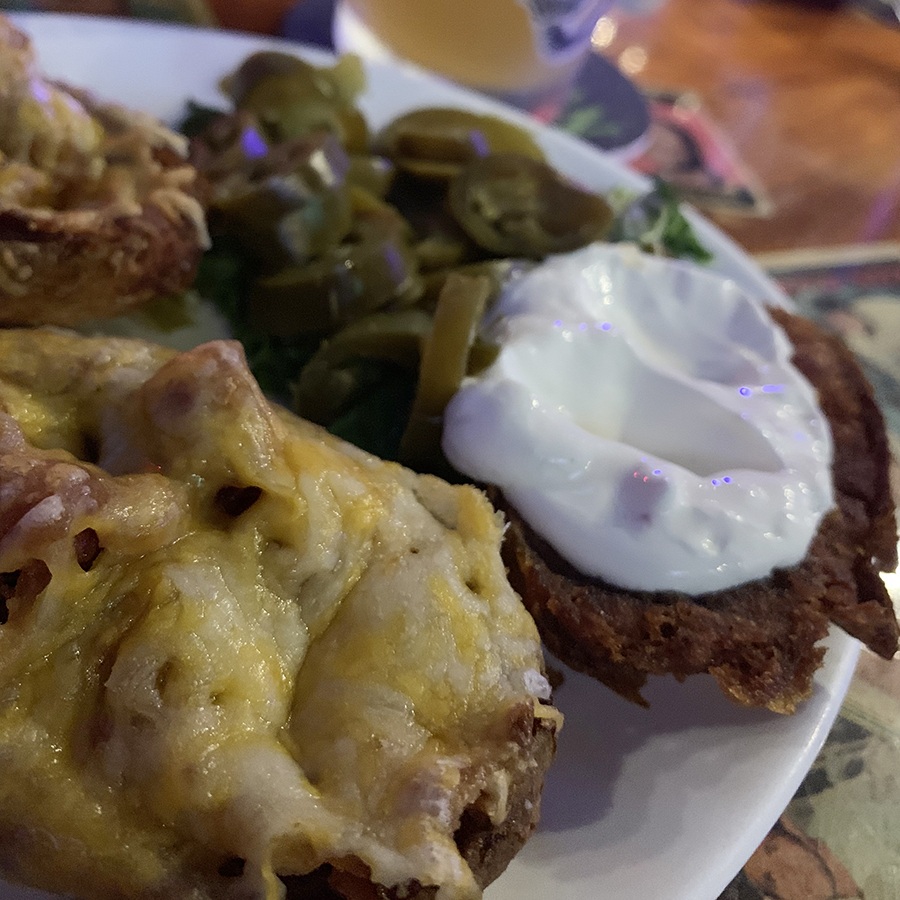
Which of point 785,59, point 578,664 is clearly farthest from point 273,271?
point 785,59

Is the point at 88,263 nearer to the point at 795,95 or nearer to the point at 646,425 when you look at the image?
the point at 646,425

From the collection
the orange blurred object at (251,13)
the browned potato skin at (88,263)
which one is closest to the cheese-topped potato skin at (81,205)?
the browned potato skin at (88,263)

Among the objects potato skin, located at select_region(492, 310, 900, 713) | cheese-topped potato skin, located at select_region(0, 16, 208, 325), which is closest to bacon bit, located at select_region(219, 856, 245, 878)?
potato skin, located at select_region(492, 310, 900, 713)

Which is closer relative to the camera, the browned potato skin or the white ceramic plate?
the white ceramic plate

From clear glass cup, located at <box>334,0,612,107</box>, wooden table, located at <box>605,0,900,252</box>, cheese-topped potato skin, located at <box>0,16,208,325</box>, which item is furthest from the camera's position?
wooden table, located at <box>605,0,900,252</box>

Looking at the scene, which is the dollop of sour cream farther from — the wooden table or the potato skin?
the wooden table
